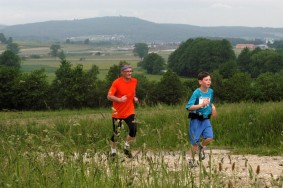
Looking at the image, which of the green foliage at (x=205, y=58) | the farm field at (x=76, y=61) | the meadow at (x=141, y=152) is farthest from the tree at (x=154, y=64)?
the meadow at (x=141, y=152)

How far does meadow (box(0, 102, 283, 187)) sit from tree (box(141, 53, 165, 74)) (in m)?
93.0

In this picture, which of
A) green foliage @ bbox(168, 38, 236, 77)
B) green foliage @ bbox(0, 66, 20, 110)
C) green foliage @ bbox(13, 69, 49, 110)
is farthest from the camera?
green foliage @ bbox(168, 38, 236, 77)

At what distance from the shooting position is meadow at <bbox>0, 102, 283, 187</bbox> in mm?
4230

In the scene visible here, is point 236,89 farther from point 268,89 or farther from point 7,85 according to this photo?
point 7,85

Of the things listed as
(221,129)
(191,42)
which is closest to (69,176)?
(221,129)

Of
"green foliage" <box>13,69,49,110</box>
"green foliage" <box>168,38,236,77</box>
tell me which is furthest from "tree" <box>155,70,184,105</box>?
"green foliage" <box>168,38,236,77</box>

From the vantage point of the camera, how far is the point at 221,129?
500 inches

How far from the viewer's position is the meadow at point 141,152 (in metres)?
4.23

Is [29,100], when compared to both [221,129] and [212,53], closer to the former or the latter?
[221,129]

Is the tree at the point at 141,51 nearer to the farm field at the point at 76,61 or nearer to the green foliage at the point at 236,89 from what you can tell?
the farm field at the point at 76,61

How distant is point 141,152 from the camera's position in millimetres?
8461

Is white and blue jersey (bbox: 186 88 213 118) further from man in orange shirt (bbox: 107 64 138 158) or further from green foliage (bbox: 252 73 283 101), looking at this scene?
green foliage (bbox: 252 73 283 101)

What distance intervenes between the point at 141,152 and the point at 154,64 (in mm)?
99441

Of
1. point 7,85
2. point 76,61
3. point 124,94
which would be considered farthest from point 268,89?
point 76,61
